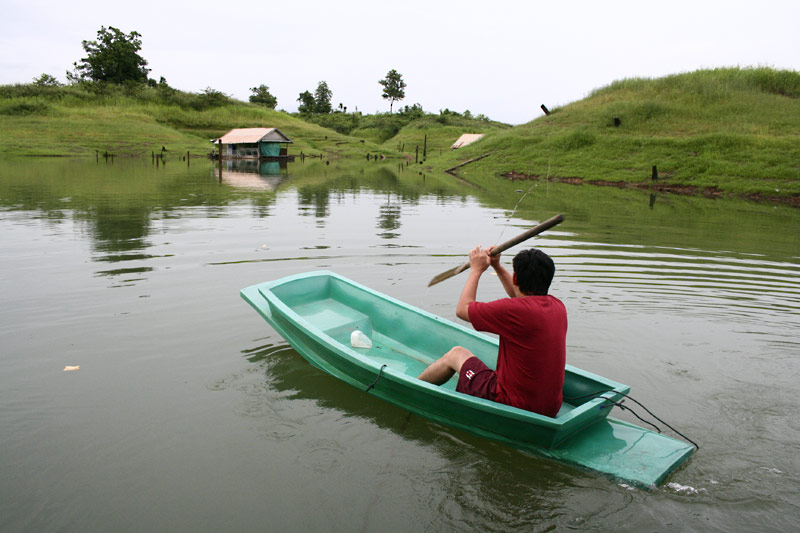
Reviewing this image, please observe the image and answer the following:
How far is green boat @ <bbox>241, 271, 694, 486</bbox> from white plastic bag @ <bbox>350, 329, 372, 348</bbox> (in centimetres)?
5

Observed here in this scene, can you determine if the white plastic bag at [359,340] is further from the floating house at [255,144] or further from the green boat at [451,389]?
the floating house at [255,144]

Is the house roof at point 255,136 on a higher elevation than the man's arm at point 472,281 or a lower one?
higher

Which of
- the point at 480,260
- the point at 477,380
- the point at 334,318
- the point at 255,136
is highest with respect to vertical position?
the point at 255,136

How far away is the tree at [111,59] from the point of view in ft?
222

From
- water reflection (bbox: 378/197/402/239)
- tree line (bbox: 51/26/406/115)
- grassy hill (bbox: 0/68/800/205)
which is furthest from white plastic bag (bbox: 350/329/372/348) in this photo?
tree line (bbox: 51/26/406/115)

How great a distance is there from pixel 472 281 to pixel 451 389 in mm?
1143

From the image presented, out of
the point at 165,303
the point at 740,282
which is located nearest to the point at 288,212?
the point at 165,303

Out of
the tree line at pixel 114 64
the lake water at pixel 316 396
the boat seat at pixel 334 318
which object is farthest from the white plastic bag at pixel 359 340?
the tree line at pixel 114 64

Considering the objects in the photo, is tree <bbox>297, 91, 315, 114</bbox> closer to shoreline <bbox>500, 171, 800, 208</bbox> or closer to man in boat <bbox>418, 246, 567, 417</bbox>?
shoreline <bbox>500, 171, 800, 208</bbox>

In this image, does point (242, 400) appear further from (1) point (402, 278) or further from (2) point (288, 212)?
(2) point (288, 212)

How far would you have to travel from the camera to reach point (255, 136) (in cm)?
4862

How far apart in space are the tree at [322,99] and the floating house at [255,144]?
35.3 meters

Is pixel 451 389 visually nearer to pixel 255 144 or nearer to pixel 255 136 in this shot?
pixel 255 136

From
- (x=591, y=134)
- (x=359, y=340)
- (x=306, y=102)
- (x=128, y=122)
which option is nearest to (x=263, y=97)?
(x=306, y=102)
